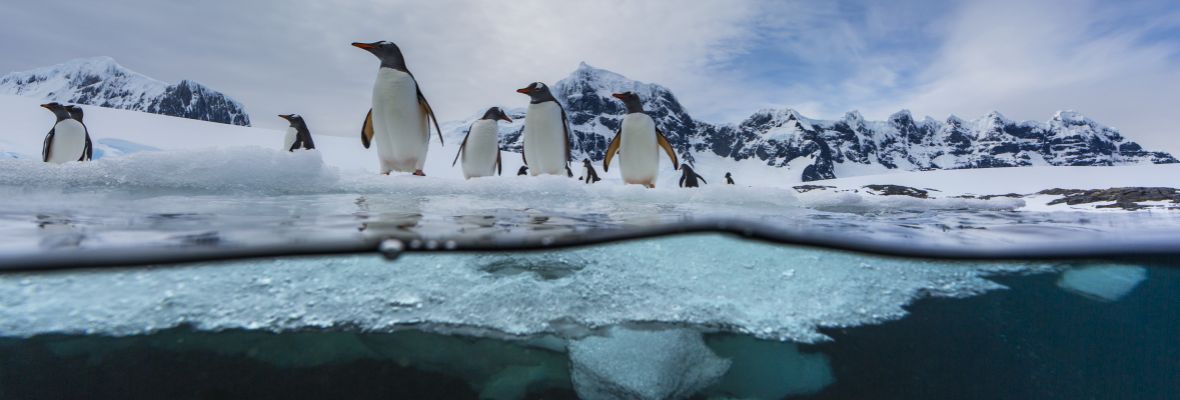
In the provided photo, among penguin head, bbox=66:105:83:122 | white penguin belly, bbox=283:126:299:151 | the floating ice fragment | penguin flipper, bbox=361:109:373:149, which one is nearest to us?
the floating ice fragment

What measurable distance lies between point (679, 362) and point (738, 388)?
100 centimetres

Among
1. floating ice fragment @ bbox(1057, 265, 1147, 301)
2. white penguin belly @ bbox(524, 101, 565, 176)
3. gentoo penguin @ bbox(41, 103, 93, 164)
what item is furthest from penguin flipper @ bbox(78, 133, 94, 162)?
Result: floating ice fragment @ bbox(1057, 265, 1147, 301)

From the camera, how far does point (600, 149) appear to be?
100 metres

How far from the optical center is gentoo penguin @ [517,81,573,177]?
835 centimetres

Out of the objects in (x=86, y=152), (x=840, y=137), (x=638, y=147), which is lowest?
(x=86, y=152)

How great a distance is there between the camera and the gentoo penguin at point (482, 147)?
934 centimetres

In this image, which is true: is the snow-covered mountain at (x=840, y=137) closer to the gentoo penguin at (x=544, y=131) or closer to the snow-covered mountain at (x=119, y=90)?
the snow-covered mountain at (x=119, y=90)

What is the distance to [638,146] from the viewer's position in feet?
28.2

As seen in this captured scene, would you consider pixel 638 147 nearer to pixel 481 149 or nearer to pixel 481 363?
pixel 481 149

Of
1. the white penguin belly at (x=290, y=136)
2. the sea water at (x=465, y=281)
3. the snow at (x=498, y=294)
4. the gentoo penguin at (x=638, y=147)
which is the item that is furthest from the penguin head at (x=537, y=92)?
the white penguin belly at (x=290, y=136)

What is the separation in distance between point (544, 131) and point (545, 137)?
0.09 metres

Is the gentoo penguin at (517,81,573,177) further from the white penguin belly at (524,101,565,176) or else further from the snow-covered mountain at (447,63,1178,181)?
the snow-covered mountain at (447,63,1178,181)

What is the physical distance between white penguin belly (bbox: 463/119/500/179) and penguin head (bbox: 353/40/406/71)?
205 cm

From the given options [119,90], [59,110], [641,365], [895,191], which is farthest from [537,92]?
[119,90]
